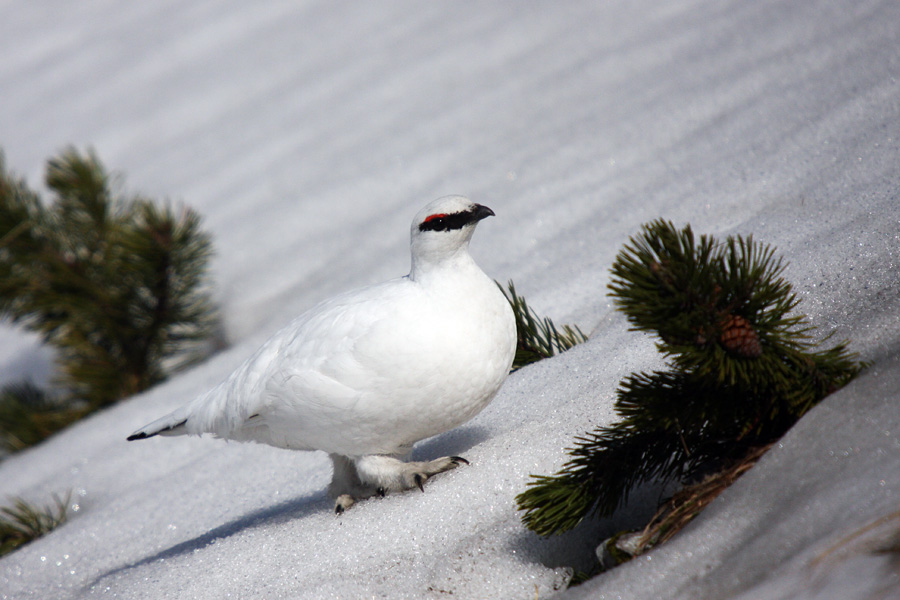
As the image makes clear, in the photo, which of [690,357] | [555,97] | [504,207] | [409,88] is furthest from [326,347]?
[409,88]

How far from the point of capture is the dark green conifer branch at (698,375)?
4.33 ft

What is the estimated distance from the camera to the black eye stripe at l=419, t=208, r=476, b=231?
7.05 ft

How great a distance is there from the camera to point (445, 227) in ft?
7.10

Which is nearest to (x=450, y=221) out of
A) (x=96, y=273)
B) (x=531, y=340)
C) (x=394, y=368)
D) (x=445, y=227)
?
(x=445, y=227)

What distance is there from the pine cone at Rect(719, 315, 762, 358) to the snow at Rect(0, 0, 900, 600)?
0.67 feet

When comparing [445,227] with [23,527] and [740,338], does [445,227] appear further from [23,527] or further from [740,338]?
[23,527]

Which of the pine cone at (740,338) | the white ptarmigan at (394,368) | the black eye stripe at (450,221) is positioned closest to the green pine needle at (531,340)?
the white ptarmigan at (394,368)

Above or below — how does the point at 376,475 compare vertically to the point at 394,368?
below

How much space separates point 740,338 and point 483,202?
11.0 feet

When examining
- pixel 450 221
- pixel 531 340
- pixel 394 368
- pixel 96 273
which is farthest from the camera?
pixel 96 273

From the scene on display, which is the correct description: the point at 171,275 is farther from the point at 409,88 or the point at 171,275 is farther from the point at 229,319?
the point at 409,88

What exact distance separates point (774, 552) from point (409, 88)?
17.6 ft

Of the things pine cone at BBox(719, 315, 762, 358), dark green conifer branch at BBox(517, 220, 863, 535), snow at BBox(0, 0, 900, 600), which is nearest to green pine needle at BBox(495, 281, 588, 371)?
snow at BBox(0, 0, 900, 600)

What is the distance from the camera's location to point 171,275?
4332 mm
